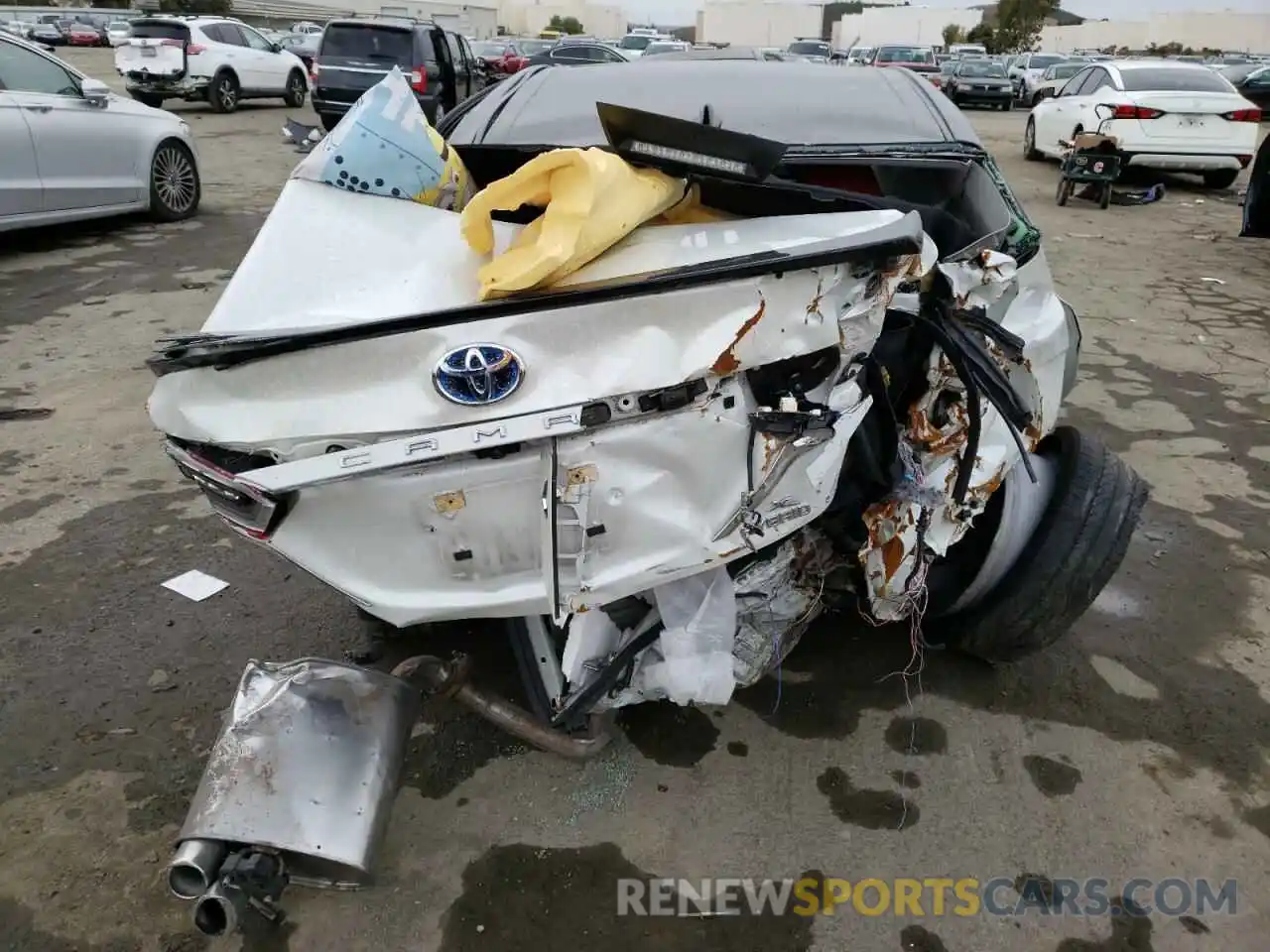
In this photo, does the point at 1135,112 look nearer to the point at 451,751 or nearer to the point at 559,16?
the point at 451,751

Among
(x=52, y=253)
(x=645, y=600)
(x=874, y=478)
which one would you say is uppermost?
(x=874, y=478)

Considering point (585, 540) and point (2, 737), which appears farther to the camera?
point (2, 737)

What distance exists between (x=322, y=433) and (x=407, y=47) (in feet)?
40.5

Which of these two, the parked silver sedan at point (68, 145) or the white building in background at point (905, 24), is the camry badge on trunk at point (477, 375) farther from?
the white building in background at point (905, 24)

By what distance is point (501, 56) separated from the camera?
2264 centimetres

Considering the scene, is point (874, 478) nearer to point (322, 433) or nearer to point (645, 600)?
point (645, 600)

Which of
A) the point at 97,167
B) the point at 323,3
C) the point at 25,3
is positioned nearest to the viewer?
the point at 97,167

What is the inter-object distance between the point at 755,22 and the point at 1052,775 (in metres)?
70.4

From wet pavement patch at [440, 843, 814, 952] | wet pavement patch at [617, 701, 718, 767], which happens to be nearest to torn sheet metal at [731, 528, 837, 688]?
wet pavement patch at [617, 701, 718, 767]

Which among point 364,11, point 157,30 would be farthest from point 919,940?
point 364,11

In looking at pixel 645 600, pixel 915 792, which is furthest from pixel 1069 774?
pixel 645 600

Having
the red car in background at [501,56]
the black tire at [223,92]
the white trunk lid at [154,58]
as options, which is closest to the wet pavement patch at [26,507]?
the white trunk lid at [154,58]

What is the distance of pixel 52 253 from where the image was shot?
7.04 meters

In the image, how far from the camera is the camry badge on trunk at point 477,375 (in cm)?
174
